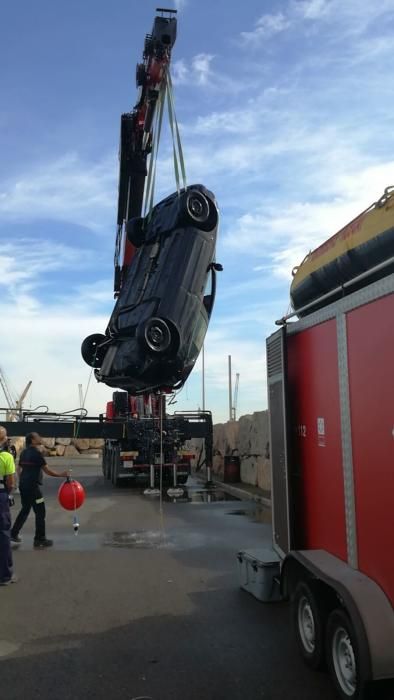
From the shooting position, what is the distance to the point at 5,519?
6480 mm

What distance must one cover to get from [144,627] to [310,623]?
1581mm

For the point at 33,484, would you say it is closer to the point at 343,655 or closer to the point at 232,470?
the point at 343,655

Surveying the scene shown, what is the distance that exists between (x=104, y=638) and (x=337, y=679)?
2.02m

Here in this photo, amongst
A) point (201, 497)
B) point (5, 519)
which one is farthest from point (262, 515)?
Answer: point (5, 519)

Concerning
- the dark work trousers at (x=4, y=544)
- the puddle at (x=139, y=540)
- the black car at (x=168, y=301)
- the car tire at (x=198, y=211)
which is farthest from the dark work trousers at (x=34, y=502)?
the car tire at (x=198, y=211)

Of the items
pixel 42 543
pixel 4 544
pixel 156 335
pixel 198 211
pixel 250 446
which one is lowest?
pixel 42 543

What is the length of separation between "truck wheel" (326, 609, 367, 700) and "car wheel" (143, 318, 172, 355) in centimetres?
290

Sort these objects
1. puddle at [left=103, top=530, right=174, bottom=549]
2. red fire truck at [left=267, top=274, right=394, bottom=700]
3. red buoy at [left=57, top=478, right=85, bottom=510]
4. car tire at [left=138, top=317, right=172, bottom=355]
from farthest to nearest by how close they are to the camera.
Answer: puddle at [left=103, top=530, right=174, bottom=549] → red buoy at [left=57, top=478, right=85, bottom=510] → car tire at [left=138, top=317, right=172, bottom=355] → red fire truck at [left=267, top=274, right=394, bottom=700]

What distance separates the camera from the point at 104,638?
4.78 m

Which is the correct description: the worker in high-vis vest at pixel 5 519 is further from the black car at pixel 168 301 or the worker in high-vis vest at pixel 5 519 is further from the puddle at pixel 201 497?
the puddle at pixel 201 497

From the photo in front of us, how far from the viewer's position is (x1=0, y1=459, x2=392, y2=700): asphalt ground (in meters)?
3.89

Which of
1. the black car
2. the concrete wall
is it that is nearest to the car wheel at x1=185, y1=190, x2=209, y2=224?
the black car

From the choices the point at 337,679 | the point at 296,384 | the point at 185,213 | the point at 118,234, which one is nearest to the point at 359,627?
the point at 337,679

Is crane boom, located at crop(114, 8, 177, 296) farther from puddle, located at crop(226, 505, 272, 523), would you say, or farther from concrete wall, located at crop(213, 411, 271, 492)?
concrete wall, located at crop(213, 411, 271, 492)
